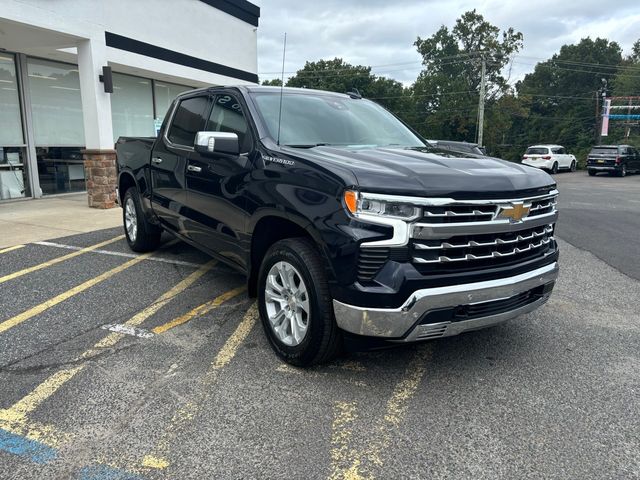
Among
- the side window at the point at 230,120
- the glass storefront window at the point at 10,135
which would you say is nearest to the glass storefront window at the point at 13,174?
the glass storefront window at the point at 10,135

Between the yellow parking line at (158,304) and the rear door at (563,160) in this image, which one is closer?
the yellow parking line at (158,304)

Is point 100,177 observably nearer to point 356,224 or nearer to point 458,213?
point 356,224

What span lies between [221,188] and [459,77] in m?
60.7

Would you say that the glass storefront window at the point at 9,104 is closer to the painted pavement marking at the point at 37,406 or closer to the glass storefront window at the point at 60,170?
the glass storefront window at the point at 60,170

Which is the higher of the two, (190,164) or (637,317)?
(190,164)

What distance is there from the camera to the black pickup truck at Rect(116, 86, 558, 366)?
286cm

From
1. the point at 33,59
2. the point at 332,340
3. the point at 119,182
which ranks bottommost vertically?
the point at 332,340

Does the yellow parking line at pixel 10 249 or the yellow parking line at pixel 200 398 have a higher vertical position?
the yellow parking line at pixel 10 249

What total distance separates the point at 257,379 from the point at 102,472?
1.13 meters

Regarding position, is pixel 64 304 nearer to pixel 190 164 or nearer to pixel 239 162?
pixel 190 164

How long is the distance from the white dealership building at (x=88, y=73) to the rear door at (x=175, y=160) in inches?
210

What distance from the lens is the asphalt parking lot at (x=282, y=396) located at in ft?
8.30

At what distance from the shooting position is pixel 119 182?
6.64 metres

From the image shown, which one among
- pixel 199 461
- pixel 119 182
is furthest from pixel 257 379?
pixel 119 182
